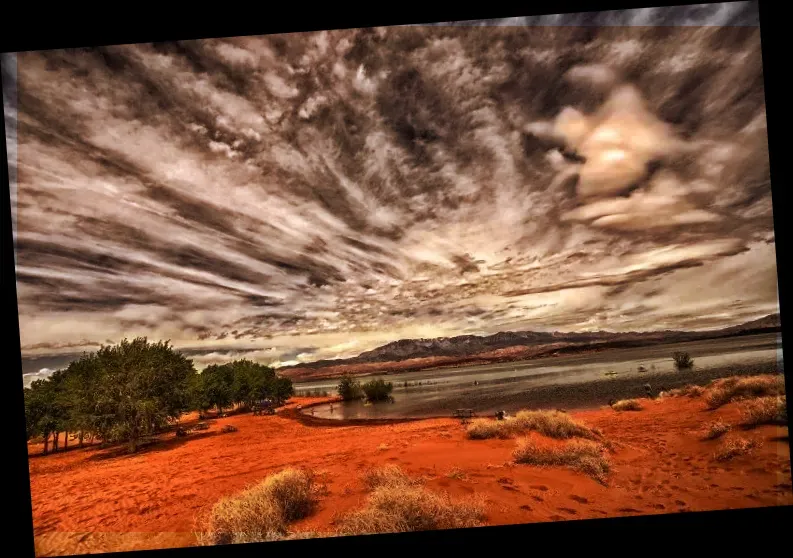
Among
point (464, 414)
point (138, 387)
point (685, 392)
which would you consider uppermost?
point (138, 387)

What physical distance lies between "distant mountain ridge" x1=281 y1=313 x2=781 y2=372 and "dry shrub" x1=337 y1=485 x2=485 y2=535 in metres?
2.02

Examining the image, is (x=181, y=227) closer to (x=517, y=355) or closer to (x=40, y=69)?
(x=40, y=69)

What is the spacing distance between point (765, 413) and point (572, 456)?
270 centimetres

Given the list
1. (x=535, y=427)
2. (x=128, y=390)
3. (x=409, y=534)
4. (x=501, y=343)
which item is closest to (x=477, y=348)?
→ (x=501, y=343)

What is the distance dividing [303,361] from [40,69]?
5441 mm

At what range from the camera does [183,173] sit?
504 cm

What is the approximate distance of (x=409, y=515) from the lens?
3.94 m

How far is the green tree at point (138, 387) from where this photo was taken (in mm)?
5270

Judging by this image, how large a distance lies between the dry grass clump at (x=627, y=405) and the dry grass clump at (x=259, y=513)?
4788 mm

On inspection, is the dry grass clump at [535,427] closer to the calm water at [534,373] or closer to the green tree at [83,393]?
the calm water at [534,373]

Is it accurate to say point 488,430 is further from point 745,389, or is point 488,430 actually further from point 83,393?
point 83,393

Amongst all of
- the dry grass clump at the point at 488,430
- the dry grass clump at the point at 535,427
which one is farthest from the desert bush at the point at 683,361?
the dry grass clump at the point at 488,430

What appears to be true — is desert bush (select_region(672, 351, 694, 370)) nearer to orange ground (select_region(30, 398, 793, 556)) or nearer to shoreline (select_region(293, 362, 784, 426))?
shoreline (select_region(293, 362, 784, 426))

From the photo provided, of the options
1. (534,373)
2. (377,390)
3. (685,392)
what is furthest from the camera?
(377,390)
